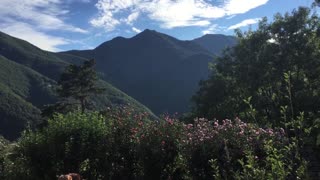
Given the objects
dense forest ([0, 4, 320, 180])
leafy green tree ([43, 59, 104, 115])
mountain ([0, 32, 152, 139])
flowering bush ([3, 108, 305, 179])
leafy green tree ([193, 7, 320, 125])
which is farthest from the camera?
mountain ([0, 32, 152, 139])

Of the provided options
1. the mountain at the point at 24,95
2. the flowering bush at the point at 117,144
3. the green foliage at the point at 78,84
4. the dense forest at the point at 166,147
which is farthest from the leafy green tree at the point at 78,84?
the mountain at the point at 24,95

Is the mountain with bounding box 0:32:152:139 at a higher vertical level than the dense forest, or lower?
A: lower

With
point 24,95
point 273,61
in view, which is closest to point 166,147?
point 273,61

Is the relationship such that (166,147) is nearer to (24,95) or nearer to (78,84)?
(78,84)

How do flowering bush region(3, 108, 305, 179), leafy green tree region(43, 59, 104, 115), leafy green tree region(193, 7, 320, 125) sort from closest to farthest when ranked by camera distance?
1. flowering bush region(3, 108, 305, 179)
2. leafy green tree region(193, 7, 320, 125)
3. leafy green tree region(43, 59, 104, 115)

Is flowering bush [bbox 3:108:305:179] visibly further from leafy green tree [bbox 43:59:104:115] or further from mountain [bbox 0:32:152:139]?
mountain [bbox 0:32:152:139]

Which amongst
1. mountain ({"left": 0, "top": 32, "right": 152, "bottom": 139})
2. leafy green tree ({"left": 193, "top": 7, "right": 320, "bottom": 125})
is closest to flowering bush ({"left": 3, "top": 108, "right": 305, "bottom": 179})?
leafy green tree ({"left": 193, "top": 7, "right": 320, "bottom": 125})

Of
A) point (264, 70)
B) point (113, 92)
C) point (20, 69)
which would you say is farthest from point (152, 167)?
point (20, 69)

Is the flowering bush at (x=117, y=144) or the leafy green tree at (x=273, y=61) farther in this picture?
the leafy green tree at (x=273, y=61)

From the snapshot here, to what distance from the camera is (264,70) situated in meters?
31.8

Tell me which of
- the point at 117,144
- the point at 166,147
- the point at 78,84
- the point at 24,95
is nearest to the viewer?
the point at 166,147

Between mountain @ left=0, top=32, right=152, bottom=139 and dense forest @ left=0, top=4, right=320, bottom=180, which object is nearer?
dense forest @ left=0, top=4, right=320, bottom=180

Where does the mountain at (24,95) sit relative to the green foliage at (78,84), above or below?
below

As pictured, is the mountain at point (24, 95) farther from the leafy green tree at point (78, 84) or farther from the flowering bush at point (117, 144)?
the flowering bush at point (117, 144)
